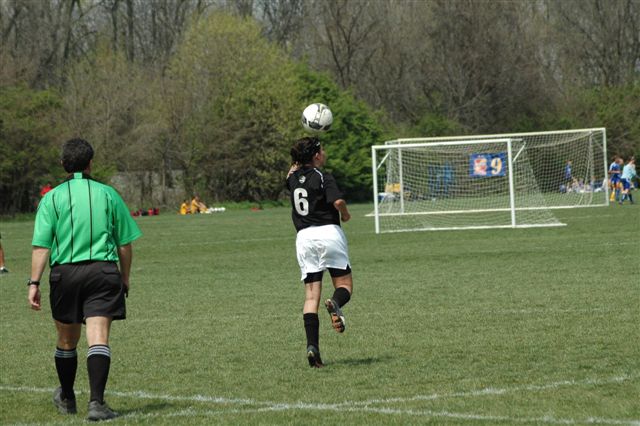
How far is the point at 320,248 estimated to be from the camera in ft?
30.4

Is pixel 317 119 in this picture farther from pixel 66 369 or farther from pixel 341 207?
pixel 66 369

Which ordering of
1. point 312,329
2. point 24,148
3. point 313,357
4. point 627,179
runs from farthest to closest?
point 24,148
point 627,179
point 312,329
point 313,357

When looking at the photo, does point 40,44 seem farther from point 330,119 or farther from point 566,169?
point 330,119

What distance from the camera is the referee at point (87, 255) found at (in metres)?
7.10

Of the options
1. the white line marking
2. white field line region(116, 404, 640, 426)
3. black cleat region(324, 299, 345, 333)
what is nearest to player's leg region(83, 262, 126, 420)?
white field line region(116, 404, 640, 426)

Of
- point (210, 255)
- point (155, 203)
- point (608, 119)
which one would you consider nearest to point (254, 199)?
point (155, 203)

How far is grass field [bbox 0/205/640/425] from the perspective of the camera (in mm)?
7203

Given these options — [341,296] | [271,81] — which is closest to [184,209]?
[271,81]

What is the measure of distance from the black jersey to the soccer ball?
2791 mm

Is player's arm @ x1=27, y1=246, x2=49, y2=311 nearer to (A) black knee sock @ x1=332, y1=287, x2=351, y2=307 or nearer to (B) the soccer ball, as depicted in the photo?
(A) black knee sock @ x1=332, y1=287, x2=351, y2=307

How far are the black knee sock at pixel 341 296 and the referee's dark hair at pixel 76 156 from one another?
2.77m

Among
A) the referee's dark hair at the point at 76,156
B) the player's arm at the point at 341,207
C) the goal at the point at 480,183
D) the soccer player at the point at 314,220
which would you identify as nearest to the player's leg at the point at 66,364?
the referee's dark hair at the point at 76,156

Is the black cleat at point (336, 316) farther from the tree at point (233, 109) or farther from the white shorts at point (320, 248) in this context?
the tree at point (233, 109)

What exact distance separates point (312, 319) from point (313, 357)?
1.08 ft
